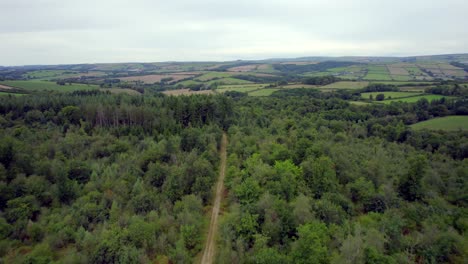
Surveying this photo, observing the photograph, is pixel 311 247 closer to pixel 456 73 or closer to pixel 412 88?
pixel 412 88

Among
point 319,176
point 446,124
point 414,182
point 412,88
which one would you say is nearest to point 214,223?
point 319,176

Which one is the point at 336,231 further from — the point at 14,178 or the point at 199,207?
the point at 14,178

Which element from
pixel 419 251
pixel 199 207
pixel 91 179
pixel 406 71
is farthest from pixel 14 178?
pixel 406 71

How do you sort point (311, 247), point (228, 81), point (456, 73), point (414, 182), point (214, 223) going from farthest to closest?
point (228, 81) → point (456, 73) → point (414, 182) → point (214, 223) → point (311, 247)

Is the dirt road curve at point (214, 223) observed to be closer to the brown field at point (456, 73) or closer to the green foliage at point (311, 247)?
the green foliage at point (311, 247)

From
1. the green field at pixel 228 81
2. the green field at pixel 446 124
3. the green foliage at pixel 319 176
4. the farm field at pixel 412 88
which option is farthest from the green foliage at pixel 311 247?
the green field at pixel 228 81

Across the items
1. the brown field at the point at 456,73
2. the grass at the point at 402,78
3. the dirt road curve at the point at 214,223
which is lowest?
the dirt road curve at the point at 214,223
